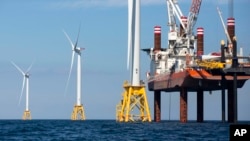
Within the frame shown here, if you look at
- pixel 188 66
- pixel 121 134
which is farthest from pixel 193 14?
pixel 121 134

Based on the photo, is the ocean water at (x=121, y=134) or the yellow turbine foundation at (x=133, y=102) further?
the yellow turbine foundation at (x=133, y=102)

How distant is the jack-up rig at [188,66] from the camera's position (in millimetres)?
111188

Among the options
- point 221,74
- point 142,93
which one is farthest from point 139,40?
point 221,74

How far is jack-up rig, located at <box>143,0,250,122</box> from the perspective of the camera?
111 m

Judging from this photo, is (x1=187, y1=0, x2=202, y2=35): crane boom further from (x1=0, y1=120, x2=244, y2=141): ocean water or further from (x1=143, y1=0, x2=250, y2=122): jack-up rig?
(x1=0, y1=120, x2=244, y2=141): ocean water

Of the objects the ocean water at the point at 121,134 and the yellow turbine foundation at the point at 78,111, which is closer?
the ocean water at the point at 121,134

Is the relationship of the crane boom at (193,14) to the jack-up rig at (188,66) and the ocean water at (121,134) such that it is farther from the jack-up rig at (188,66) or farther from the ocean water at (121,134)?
the ocean water at (121,134)

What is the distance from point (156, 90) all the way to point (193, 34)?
1459 centimetres

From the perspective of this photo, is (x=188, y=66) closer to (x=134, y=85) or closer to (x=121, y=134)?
(x=134, y=85)

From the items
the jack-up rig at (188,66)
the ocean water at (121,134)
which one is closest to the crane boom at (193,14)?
the jack-up rig at (188,66)

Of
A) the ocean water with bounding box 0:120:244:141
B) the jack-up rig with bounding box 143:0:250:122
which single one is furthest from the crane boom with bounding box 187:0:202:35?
the ocean water with bounding box 0:120:244:141

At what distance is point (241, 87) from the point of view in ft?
387

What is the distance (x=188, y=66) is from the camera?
11562cm

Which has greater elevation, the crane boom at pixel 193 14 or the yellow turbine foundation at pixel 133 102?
the crane boom at pixel 193 14
